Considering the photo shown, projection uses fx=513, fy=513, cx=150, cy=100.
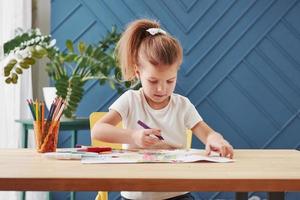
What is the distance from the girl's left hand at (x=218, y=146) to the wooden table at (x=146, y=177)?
258 mm

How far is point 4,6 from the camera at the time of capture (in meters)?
2.92

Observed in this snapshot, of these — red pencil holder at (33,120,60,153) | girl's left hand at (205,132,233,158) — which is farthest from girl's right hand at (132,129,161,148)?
red pencil holder at (33,120,60,153)

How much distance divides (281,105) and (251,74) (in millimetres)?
276

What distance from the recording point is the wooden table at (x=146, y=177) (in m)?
0.93

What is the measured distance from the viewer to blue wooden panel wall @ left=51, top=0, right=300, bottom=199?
3.27 metres

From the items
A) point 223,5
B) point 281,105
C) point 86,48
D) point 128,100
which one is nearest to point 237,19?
point 223,5

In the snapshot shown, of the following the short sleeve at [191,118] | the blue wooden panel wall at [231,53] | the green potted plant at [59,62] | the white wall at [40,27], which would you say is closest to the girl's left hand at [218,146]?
the short sleeve at [191,118]

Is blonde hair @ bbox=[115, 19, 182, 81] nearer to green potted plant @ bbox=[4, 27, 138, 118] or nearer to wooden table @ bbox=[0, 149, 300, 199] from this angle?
wooden table @ bbox=[0, 149, 300, 199]

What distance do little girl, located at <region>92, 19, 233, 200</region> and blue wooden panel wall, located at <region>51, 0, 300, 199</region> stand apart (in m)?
1.42

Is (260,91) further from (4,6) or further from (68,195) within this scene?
(4,6)

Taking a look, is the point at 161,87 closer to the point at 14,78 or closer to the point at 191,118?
→ the point at 191,118

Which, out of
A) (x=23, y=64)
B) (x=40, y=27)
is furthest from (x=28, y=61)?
(x=40, y=27)

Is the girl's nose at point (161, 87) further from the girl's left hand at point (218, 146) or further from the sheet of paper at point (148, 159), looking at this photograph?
the sheet of paper at point (148, 159)

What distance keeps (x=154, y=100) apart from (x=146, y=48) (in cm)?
18
